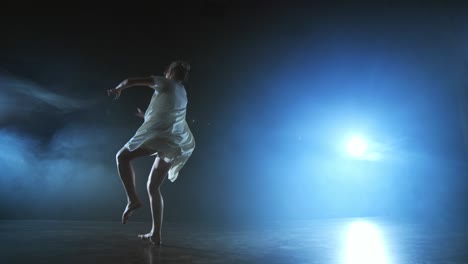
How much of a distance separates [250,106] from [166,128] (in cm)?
323

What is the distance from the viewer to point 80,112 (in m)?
4.89

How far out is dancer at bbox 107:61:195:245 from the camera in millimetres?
1945

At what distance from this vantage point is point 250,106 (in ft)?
16.9

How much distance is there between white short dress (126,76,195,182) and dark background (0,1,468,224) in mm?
2219

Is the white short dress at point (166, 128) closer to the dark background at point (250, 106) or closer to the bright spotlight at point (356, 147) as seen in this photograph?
the dark background at point (250, 106)

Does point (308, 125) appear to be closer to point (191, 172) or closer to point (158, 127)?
point (191, 172)

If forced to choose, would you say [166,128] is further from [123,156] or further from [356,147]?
[356,147]

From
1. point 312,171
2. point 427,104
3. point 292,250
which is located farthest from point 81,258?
point 427,104

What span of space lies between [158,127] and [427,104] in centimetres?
469

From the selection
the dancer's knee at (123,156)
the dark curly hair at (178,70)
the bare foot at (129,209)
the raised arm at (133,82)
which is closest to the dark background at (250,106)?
the dark curly hair at (178,70)

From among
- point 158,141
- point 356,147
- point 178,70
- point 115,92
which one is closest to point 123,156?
point 158,141

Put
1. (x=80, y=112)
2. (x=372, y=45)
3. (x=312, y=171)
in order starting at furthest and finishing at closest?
1. (x=312, y=171)
2. (x=80, y=112)
3. (x=372, y=45)

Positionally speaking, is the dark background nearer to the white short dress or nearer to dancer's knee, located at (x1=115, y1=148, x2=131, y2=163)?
the white short dress

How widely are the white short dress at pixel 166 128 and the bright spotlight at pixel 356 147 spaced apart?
409 cm
